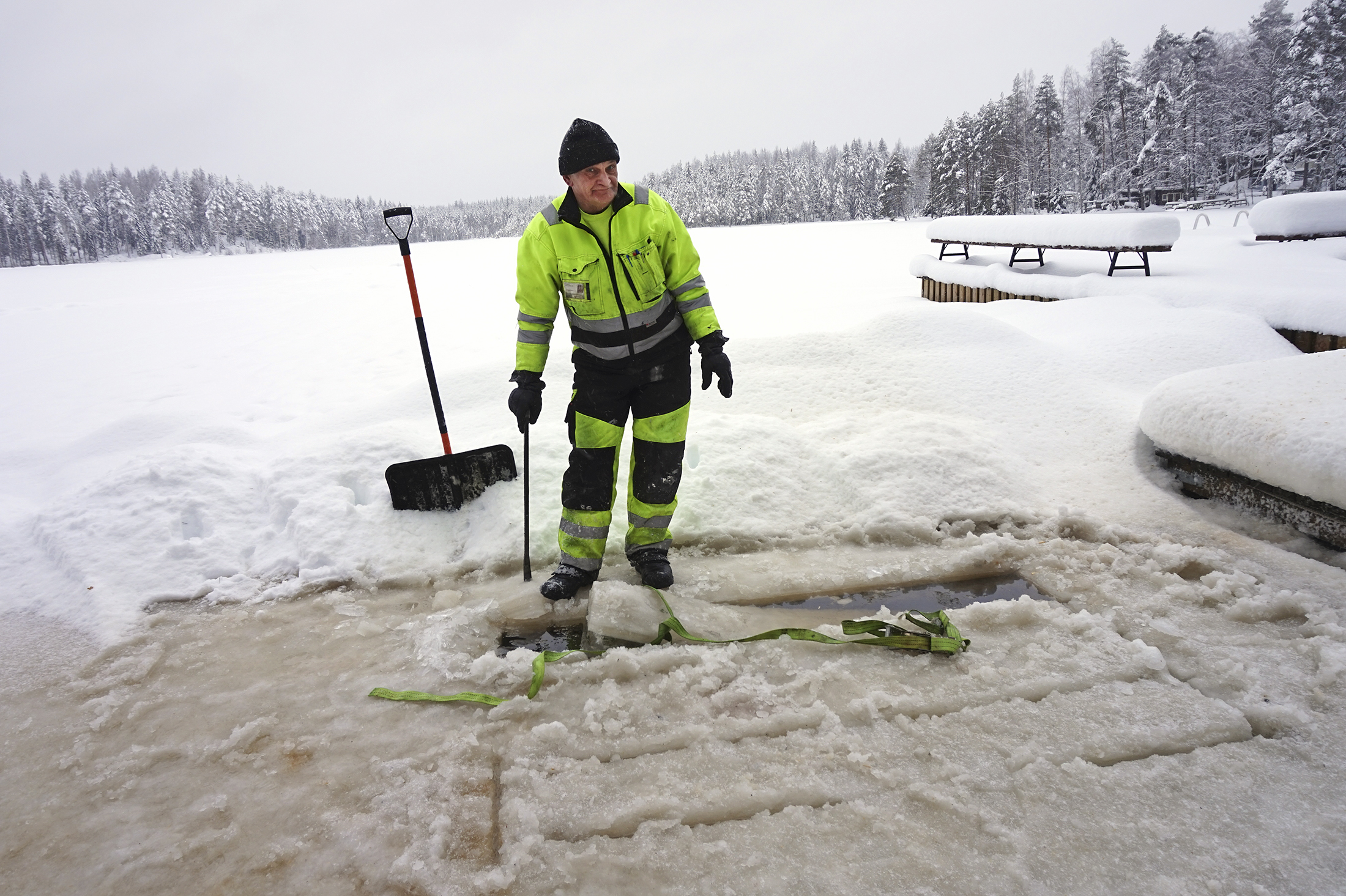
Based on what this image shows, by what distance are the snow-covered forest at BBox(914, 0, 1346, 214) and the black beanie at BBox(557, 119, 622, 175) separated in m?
36.4

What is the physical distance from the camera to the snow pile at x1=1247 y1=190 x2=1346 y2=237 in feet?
35.8

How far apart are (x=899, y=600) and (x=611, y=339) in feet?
5.64

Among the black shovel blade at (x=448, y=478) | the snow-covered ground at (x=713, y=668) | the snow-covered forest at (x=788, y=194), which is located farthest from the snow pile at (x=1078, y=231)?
the snow-covered forest at (x=788, y=194)

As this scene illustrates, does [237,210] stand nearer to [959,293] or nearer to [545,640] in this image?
[959,293]

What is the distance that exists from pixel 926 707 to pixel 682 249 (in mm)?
1999

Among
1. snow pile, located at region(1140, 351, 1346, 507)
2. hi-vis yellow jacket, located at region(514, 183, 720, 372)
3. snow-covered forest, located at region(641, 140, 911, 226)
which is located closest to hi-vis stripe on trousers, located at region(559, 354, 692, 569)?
hi-vis yellow jacket, located at region(514, 183, 720, 372)

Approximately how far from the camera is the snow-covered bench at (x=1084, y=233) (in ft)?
31.3

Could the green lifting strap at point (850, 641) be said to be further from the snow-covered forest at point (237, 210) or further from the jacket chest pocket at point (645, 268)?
the snow-covered forest at point (237, 210)

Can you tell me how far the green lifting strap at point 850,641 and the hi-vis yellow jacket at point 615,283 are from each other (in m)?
1.18

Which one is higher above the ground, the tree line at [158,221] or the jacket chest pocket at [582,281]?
the tree line at [158,221]

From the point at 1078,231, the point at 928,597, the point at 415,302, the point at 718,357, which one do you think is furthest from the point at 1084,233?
the point at 415,302

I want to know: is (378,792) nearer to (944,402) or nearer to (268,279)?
(944,402)

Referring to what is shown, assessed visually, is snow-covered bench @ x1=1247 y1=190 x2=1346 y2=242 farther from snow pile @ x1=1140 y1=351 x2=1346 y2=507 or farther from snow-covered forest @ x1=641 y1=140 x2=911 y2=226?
snow-covered forest @ x1=641 y1=140 x2=911 y2=226

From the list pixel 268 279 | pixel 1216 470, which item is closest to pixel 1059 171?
pixel 268 279
